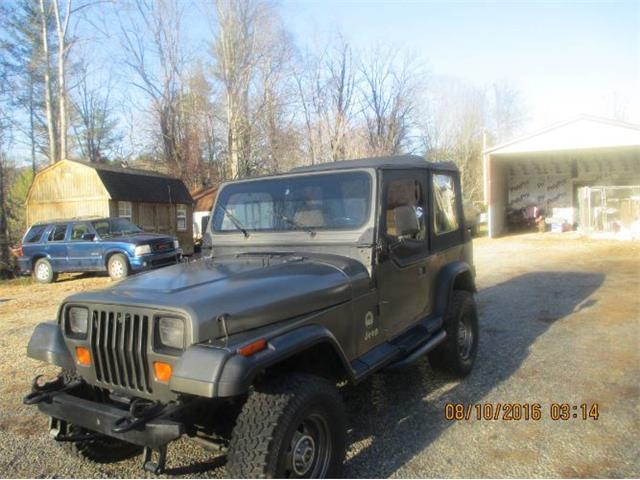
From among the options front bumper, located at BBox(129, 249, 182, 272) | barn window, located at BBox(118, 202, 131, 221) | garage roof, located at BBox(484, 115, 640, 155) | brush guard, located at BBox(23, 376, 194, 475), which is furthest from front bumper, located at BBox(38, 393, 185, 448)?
garage roof, located at BBox(484, 115, 640, 155)

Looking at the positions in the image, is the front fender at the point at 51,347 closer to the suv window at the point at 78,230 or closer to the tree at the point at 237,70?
the suv window at the point at 78,230

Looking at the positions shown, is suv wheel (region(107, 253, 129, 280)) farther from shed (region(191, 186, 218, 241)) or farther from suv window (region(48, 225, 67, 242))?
shed (region(191, 186, 218, 241))

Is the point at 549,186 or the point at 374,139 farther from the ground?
the point at 374,139

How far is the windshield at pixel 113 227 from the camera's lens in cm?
1409

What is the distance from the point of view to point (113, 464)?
344cm

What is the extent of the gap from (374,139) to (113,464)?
102 ft

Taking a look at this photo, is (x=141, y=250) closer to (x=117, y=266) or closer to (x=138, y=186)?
(x=117, y=266)

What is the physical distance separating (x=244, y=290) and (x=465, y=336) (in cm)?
299

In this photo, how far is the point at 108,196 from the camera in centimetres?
2080

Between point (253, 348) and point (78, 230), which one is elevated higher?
point (78, 230)

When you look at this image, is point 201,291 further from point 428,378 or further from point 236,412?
point 428,378

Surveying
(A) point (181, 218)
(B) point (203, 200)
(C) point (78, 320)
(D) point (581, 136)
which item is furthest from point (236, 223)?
(B) point (203, 200)

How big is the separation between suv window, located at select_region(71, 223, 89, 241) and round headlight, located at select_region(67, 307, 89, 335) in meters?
12.1

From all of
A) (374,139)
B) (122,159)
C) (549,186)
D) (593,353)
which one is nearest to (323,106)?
(374,139)
